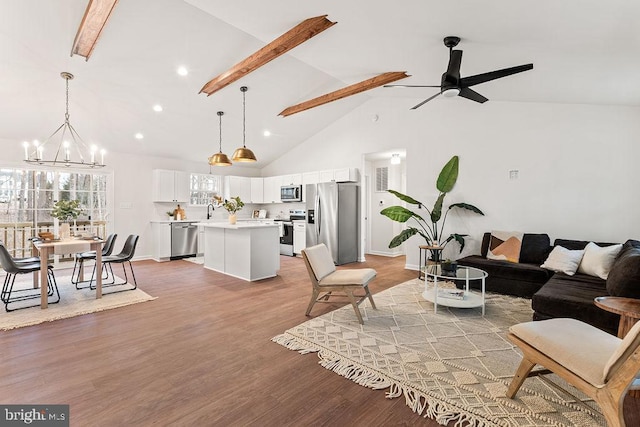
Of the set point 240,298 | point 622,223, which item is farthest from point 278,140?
point 622,223

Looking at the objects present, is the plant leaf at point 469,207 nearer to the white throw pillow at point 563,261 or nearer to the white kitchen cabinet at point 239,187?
the white throw pillow at point 563,261

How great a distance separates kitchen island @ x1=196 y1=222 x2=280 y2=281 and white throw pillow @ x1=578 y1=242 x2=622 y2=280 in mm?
4314

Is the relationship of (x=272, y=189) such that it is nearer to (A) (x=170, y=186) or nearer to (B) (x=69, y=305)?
(A) (x=170, y=186)

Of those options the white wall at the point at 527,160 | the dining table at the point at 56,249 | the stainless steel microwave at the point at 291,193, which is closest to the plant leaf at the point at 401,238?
the white wall at the point at 527,160

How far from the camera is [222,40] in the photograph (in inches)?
157

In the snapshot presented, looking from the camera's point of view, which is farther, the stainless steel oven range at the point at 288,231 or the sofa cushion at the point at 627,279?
the stainless steel oven range at the point at 288,231

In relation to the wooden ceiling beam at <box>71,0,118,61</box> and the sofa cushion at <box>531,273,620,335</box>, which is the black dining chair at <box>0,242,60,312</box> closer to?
the wooden ceiling beam at <box>71,0,118,61</box>

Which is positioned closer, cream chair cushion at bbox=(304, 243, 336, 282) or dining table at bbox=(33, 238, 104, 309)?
cream chair cushion at bbox=(304, 243, 336, 282)

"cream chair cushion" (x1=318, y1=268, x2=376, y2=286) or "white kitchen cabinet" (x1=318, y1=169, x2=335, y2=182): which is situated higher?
"white kitchen cabinet" (x1=318, y1=169, x2=335, y2=182)

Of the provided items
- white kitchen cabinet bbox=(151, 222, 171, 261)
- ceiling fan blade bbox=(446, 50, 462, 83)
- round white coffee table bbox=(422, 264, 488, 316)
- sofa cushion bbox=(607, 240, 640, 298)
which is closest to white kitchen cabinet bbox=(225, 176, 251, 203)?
white kitchen cabinet bbox=(151, 222, 171, 261)

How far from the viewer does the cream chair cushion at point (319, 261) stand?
3381mm

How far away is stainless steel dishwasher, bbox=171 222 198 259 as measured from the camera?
7059 mm

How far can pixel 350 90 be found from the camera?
202 inches

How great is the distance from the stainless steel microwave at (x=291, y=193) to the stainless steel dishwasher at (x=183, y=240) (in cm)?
236
